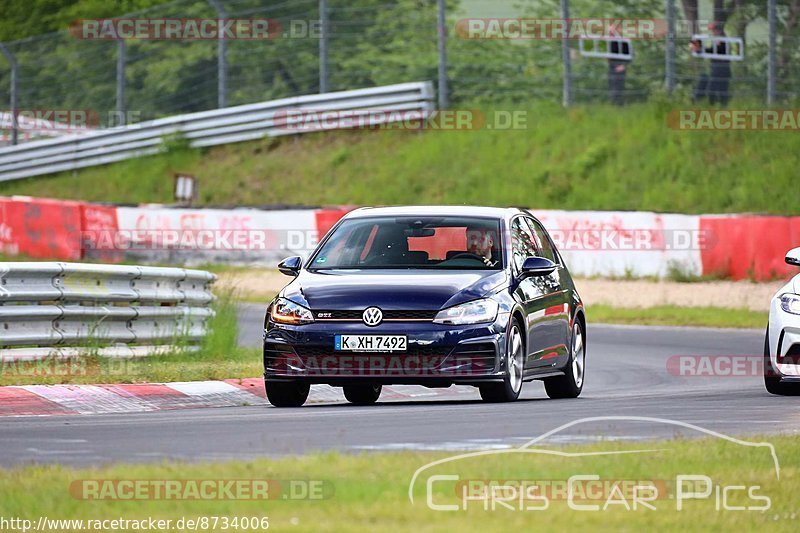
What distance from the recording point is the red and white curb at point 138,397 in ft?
39.3

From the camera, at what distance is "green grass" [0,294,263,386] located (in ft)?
44.0

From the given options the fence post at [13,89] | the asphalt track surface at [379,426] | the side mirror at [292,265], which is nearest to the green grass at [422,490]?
the asphalt track surface at [379,426]

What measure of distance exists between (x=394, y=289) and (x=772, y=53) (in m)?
20.0

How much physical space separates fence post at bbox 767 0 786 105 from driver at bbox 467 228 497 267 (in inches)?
735

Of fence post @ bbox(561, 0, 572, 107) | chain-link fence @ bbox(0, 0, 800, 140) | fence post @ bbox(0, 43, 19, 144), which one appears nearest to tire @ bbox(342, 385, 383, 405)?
chain-link fence @ bbox(0, 0, 800, 140)

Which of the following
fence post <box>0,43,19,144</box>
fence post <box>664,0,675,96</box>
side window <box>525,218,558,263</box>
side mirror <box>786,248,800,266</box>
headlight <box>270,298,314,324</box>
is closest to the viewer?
headlight <box>270,298,314,324</box>

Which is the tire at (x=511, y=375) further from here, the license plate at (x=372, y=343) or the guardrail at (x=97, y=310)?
the guardrail at (x=97, y=310)

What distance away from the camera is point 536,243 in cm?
1387

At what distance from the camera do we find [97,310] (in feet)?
48.2

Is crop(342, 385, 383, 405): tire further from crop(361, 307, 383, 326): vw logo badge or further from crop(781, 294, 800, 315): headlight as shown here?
crop(781, 294, 800, 315): headlight

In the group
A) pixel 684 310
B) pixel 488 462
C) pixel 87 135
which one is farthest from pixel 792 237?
pixel 87 135

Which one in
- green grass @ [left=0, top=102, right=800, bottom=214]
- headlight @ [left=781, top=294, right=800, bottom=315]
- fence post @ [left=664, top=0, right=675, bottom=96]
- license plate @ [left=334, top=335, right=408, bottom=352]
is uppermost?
fence post @ [left=664, top=0, right=675, bottom=96]

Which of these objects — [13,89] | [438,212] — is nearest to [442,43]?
[13,89]

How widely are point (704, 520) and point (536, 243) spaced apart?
24.2 feet
